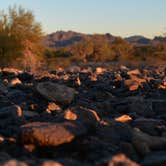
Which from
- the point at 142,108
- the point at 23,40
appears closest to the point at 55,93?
the point at 142,108

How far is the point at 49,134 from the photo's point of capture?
13.0ft

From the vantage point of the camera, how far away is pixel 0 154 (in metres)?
3.65

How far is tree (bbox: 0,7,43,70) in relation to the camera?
104 ft

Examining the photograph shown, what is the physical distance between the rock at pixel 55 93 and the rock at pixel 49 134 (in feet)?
10.1

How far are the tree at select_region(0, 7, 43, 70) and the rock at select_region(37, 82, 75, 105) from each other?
2383 cm

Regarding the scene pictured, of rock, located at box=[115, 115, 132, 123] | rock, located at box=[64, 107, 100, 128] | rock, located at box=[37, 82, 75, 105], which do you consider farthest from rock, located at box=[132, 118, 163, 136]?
rock, located at box=[37, 82, 75, 105]

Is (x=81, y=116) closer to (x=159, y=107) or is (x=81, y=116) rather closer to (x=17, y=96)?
(x=159, y=107)

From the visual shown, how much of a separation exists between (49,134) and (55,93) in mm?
3402

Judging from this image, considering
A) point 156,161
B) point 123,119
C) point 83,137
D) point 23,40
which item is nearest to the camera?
point 156,161

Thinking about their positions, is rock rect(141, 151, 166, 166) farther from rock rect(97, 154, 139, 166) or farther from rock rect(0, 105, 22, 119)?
rock rect(0, 105, 22, 119)

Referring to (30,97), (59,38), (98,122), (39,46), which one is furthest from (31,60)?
(59,38)

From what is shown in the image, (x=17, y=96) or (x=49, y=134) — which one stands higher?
(x=49, y=134)

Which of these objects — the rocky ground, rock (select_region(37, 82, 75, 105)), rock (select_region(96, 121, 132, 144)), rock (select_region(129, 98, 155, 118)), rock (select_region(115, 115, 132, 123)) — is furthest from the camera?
rock (select_region(37, 82, 75, 105))

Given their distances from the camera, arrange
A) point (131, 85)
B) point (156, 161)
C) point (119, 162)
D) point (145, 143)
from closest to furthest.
A: point (119, 162) < point (156, 161) < point (145, 143) < point (131, 85)
